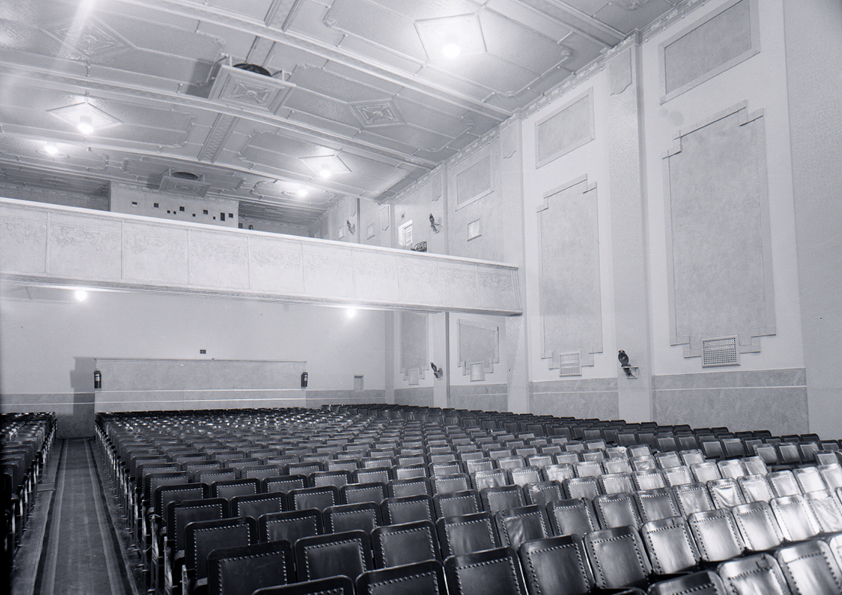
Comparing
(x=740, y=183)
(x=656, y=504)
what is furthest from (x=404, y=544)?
(x=740, y=183)

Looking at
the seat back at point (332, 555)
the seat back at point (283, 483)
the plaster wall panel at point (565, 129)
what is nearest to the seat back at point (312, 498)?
the seat back at point (283, 483)

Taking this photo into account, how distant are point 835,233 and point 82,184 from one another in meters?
20.5

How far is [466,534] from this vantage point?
11.6ft

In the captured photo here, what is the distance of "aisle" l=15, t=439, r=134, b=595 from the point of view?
178 inches

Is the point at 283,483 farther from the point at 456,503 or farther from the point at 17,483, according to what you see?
the point at 17,483

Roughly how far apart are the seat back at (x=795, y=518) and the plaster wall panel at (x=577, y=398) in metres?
7.78

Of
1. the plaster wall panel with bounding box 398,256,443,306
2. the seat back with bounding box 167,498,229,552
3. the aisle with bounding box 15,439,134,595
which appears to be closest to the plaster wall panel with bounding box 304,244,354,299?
the plaster wall panel with bounding box 398,256,443,306

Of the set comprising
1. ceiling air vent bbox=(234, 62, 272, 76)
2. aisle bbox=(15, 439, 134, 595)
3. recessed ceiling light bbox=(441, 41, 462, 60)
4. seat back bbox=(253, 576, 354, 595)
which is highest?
ceiling air vent bbox=(234, 62, 272, 76)

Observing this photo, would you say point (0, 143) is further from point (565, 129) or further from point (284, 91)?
point (565, 129)

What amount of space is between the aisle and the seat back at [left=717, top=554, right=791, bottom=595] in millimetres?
4104

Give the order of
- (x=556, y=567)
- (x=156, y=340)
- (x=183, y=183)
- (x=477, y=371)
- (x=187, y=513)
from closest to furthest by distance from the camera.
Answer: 1. (x=556, y=567)
2. (x=187, y=513)
3. (x=477, y=371)
4. (x=156, y=340)
5. (x=183, y=183)

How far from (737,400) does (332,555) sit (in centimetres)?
830

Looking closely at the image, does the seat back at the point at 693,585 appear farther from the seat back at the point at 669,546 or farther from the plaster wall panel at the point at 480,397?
the plaster wall panel at the point at 480,397

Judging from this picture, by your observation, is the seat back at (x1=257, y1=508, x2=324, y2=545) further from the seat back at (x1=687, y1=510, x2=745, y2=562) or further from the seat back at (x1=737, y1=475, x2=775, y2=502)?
the seat back at (x1=737, y1=475, x2=775, y2=502)
